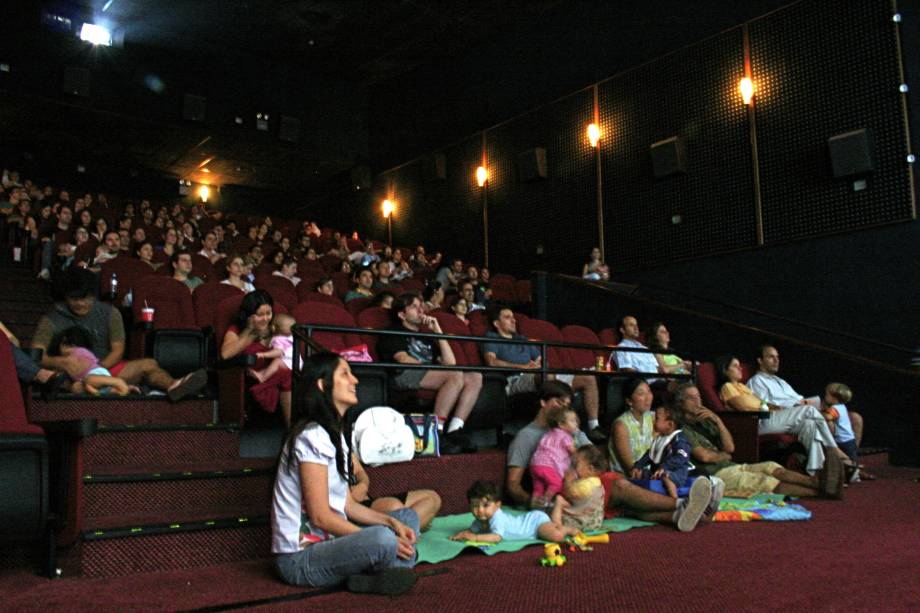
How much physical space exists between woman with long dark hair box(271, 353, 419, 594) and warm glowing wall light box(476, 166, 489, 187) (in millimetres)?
8456

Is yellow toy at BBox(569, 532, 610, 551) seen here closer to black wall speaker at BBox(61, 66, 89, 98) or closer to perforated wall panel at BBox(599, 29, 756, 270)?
perforated wall panel at BBox(599, 29, 756, 270)

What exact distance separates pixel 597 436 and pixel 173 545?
8.37 ft

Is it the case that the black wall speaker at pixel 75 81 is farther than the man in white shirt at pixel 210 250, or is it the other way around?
the black wall speaker at pixel 75 81

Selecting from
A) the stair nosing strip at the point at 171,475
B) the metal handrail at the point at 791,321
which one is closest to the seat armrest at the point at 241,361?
the stair nosing strip at the point at 171,475

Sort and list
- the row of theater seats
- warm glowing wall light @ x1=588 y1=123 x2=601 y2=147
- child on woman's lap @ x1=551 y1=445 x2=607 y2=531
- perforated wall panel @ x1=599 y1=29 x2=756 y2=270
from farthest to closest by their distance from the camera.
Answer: warm glowing wall light @ x1=588 y1=123 x2=601 y2=147 < perforated wall panel @ x1=599 y1=29 x2=756 y2=270 < the row of theater seats < child on woman's lap @ x1=551 y1=445 x2=607 y2=531

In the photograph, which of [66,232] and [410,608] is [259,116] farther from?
[410,608]

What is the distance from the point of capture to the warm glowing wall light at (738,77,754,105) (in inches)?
294

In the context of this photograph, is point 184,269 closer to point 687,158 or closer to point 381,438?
point 381,438

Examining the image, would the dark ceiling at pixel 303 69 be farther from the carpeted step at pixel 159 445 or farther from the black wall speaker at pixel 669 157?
the carpeted step at pixel 159 445

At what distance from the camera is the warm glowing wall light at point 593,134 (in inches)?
352

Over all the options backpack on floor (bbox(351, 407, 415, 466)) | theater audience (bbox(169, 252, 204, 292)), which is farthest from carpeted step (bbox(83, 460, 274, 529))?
theater audience (bbox(169, 252, 204, 292))

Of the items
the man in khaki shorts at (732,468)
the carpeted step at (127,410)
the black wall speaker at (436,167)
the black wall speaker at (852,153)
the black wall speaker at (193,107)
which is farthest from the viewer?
the black wall speaker at (436,167)

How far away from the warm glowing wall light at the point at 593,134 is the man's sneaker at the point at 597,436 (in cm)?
540

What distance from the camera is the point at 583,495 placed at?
3145 mm
